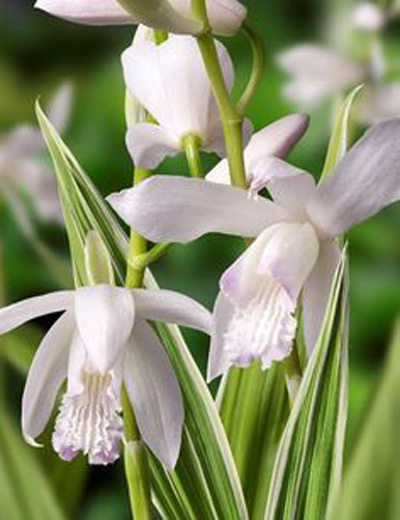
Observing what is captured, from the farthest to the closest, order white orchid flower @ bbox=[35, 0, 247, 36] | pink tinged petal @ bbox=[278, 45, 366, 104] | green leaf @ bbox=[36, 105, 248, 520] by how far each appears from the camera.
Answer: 1. pink tinged petal @ bbox=[278, 45, 366, 104]
2. green leaf @ bbox=[36, 105, 248, 520]
3. white orchid flower @ bbox=[35, 0, 247, 36]

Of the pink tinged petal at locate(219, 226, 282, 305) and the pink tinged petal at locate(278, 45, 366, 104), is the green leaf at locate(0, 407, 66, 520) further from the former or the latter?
the pink tinged petal at locate(278, 45, 366, 104)

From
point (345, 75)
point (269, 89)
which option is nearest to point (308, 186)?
point (345, 75)

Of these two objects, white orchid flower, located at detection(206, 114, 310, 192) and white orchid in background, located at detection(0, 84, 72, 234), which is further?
white orchid in background, located at detection(0, 84, 72, 234)

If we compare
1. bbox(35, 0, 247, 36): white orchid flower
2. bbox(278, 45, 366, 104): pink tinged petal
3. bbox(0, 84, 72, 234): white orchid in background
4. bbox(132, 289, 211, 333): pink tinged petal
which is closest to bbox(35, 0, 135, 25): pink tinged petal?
bbox(35, 0, 247, 36): white orchid flower

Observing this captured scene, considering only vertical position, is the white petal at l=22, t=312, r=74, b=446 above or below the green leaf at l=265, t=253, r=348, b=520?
above

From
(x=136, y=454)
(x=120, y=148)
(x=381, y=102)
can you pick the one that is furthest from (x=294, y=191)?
(x=120, y=148)

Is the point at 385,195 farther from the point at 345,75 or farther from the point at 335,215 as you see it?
the point at 345,75

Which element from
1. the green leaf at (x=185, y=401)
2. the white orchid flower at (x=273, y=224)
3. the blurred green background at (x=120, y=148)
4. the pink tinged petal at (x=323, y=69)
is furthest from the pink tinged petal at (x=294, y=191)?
the pink tinged petal at (x=323, y=69)
